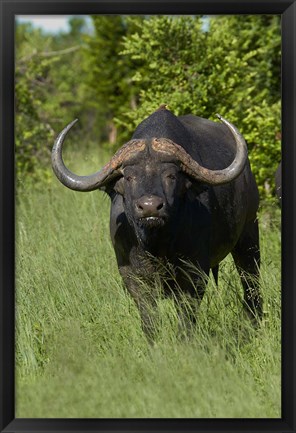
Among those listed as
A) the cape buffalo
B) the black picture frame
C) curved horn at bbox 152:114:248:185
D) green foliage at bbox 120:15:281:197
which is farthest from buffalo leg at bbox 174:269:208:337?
green foliage at bbox 120:15:281:197

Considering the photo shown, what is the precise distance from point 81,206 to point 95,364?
5.20 m

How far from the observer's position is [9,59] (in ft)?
18.6

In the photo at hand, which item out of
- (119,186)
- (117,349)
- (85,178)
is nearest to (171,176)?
(119,186)

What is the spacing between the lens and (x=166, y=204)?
647cm

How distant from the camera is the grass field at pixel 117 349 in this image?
5.52 m

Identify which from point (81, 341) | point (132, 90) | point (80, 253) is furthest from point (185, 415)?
point (132, 90)

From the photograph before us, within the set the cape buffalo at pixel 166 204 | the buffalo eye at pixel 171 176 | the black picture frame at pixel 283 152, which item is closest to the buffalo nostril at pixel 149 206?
the cape buffalo at pixel 166 204

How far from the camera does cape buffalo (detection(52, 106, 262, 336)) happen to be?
262 inches

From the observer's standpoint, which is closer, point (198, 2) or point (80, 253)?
point (198, 2)

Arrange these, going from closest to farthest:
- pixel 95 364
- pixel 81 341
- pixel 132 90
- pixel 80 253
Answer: pixel 95 364
pixel 81 341
pixel 80 253
pixel 132 90

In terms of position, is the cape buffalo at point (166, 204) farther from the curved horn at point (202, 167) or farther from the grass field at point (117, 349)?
the grass field at point (117, 349)

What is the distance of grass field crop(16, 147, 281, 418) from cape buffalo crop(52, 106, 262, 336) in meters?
0.20

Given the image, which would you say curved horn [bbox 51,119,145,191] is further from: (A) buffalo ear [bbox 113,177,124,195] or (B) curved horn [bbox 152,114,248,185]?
(B) curved horn [bbox 152,114,248,185]

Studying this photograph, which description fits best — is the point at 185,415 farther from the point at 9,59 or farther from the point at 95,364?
the point at 9,59
